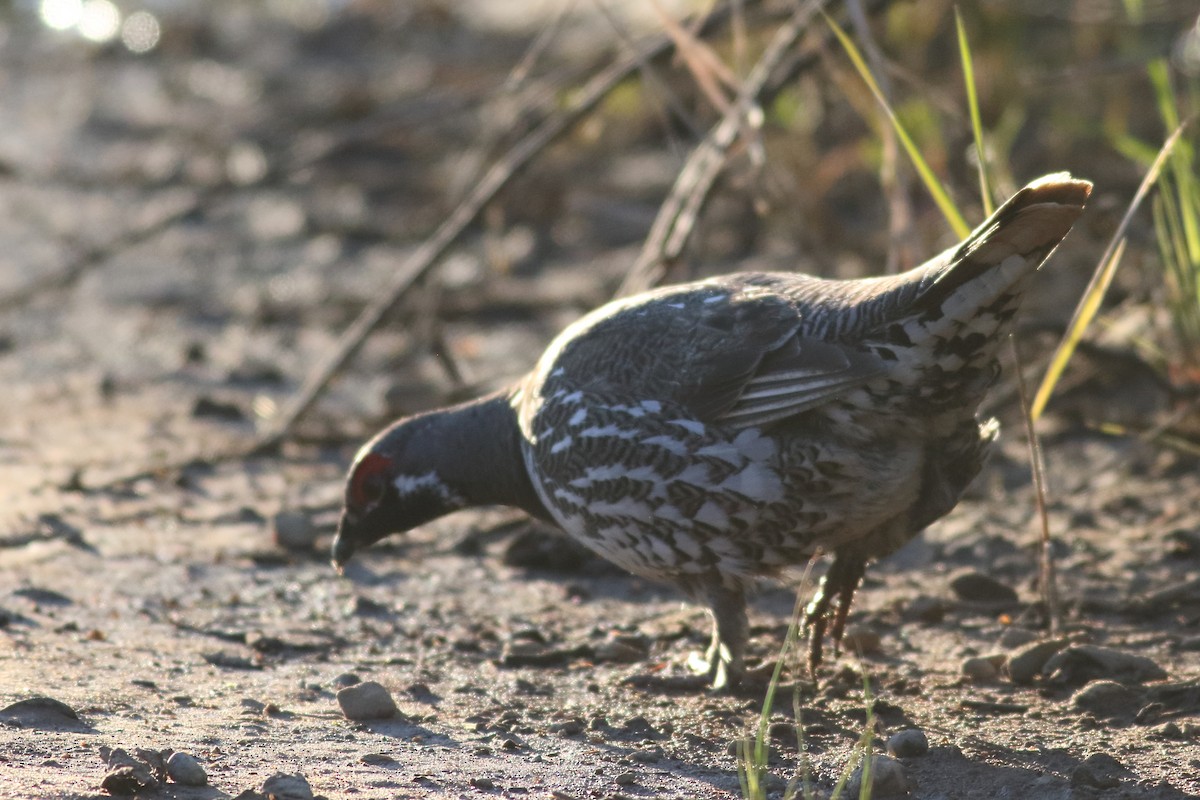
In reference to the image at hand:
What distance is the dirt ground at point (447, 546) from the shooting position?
14.3 feet

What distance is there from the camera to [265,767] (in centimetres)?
409

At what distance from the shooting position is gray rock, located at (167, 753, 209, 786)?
3.86 m

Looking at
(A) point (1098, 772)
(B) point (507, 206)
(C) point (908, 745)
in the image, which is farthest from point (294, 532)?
(B) point (507, 206)

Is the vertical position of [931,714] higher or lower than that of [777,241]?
lower

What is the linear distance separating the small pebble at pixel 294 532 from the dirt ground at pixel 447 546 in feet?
0.05

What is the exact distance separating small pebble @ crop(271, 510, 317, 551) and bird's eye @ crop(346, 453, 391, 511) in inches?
26.3

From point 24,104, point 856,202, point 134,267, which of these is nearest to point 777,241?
point 856,202

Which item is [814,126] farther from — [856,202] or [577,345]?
[577,345]

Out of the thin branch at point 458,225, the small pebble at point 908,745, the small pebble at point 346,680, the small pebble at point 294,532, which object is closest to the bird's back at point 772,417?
the small pebble at point 908,745

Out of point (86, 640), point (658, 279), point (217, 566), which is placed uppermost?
point (658, 279)

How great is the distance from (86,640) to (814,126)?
19.4 feet

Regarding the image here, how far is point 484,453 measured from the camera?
5.68m

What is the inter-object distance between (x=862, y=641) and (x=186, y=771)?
2466 mm

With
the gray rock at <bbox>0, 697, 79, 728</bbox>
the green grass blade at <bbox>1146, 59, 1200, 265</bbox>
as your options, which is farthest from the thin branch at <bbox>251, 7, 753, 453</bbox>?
the gray rock at <bbox>0, 697, 79, 728</bbox>
